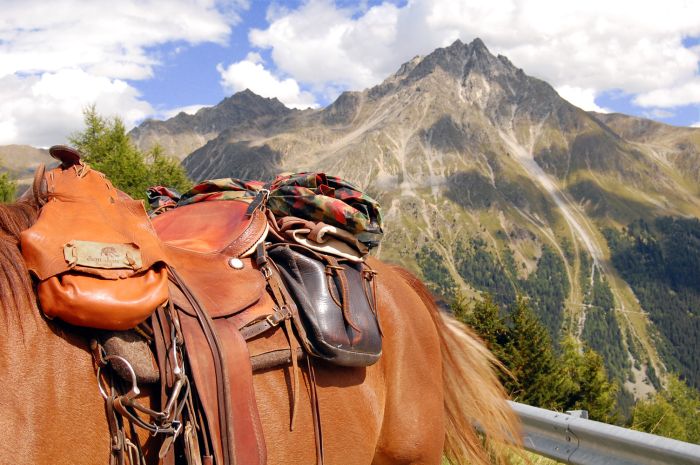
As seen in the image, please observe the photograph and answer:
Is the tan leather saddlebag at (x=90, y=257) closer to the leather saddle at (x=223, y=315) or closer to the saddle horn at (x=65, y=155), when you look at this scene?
the saddle horn at (x=65, y=155)

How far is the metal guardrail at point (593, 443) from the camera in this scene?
3.25 metres

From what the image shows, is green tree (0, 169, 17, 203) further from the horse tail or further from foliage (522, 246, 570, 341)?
foliage (522, 246, 570, 341)

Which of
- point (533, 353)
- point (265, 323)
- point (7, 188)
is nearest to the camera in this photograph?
point (265, 323)

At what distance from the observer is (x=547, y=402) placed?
21.3 m

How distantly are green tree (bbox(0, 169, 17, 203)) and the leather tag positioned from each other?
17.8 metres

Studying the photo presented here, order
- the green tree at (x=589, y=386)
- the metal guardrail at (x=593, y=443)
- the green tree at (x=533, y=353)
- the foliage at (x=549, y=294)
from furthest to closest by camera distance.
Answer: the foliage at (x=549, y=294), the green tree at (x=589, y=386), the green tree at (x=533, y=353), the metal guardrail at (x=593, y=443)

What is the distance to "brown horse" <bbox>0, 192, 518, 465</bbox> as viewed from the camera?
177cm

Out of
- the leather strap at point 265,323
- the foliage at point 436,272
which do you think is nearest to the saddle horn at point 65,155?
the leather strap at point 265,323

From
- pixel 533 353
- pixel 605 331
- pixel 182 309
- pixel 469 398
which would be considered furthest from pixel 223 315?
pixel 605 331

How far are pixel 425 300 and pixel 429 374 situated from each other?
556mm

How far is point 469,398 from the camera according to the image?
370 cm

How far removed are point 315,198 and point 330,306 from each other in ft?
1.97

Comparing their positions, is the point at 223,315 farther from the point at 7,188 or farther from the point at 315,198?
the point at 7,188

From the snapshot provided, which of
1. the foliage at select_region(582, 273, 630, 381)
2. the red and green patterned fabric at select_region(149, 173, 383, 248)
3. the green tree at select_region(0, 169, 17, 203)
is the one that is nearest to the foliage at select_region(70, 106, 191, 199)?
the green tree at select_region(0, 169, 17, 203)
